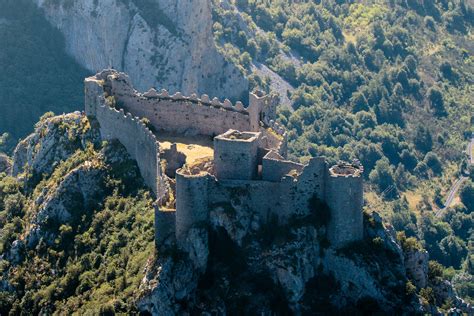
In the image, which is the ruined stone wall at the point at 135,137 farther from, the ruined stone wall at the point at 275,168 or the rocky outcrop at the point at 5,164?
the rocky outcrop at the point at 5,164

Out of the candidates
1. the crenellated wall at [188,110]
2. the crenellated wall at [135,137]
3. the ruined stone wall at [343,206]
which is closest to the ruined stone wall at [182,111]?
the crenellated wall at [188,110]

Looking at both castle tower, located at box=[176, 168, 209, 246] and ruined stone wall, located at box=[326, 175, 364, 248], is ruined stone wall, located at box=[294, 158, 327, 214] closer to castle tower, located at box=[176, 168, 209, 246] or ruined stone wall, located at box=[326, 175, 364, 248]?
ruined stone wall, located at box=[326, 175, 364, 248]

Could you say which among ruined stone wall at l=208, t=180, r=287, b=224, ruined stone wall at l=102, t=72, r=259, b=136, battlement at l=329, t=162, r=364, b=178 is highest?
ruined stone wall at l=102, t=72, r=259, b=136

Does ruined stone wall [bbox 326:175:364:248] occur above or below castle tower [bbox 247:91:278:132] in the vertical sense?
below

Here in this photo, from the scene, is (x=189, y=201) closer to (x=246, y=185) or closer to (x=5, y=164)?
(x=246, y=185)

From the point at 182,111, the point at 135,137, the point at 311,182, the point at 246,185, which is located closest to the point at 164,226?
the point at 246,185

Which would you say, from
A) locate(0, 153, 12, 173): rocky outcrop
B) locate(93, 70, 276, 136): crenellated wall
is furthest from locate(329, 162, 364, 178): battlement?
locate(0, 153, 12, 173): rocky outcrop

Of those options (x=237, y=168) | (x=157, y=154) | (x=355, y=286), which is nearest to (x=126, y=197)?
(x=157, y=154)

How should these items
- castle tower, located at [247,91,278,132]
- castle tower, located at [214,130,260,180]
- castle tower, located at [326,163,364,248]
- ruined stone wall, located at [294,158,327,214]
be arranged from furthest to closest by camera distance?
castle tower, located at [247,91,278,132], castle tower, located at [214,130,260,180], ruined stone wall, located at [294,158,327,214], castle tower, located at [326,163,364,248]

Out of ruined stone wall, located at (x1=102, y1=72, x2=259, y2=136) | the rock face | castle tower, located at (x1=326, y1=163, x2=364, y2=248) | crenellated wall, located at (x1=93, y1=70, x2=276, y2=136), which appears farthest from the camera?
the rock face
